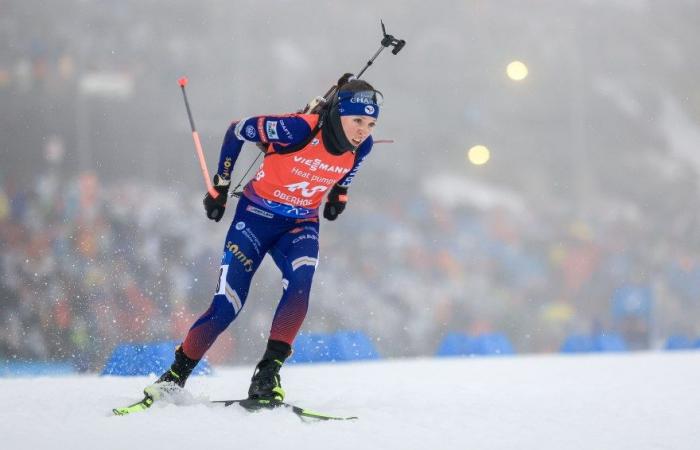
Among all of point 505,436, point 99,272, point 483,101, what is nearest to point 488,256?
point 483,101

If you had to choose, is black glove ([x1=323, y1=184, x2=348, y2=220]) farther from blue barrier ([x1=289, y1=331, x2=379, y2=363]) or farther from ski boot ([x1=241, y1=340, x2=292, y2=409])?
blue barrier ([x1=289, y1=331, x2=379, y2=363])

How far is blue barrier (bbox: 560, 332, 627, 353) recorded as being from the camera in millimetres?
7789

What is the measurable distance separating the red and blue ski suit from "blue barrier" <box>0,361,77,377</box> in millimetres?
3780

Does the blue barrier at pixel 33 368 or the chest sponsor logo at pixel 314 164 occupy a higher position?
the chest sponsor logo at pixel 314 164

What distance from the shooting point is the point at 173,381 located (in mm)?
3098

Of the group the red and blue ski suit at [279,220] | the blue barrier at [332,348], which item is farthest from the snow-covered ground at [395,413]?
the blue barrier at [332,348]

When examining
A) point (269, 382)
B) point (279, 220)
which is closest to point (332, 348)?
point (279, 220)

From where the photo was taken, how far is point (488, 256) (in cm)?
829

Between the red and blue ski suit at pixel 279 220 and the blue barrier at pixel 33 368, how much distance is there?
12.4ft

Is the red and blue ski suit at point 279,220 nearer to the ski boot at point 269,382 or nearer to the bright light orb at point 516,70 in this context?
the ski boot at point 269,382

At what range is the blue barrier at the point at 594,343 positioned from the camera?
7.79 metres

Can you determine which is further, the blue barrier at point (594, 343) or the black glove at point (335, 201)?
the blue barrier at point (594, 343)

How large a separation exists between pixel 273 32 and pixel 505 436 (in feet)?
19.2

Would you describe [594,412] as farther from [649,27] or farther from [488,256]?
[649,27]
